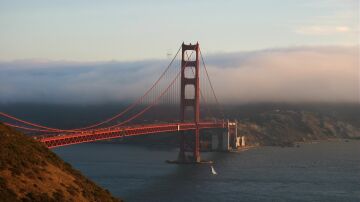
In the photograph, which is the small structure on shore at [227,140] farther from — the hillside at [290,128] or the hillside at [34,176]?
the hillside at [34,176]

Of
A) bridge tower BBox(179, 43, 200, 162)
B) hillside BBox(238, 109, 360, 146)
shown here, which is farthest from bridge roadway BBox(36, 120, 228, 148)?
hillside BBox(238, 109, 360, 146)

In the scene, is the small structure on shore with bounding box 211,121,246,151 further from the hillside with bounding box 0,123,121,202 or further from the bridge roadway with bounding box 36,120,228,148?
the hillside with bounding box 0,123,121,202

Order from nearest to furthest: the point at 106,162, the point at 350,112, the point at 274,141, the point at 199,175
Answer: the point at 199,175 → the point at 106,162 → the point at 274,141 → the point at 350,112

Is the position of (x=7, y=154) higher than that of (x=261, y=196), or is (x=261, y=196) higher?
(x=7, y=154)

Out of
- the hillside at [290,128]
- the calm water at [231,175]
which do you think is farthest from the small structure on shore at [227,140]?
the hillside at [290,128]

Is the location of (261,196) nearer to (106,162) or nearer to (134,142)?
(106,162)

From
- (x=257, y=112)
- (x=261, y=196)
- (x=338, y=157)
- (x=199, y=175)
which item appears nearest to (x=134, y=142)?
(x=257, y=112)

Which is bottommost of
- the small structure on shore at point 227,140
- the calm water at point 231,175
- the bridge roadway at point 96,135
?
the calm water at point 231,175

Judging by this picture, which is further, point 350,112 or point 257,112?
point 350,112
